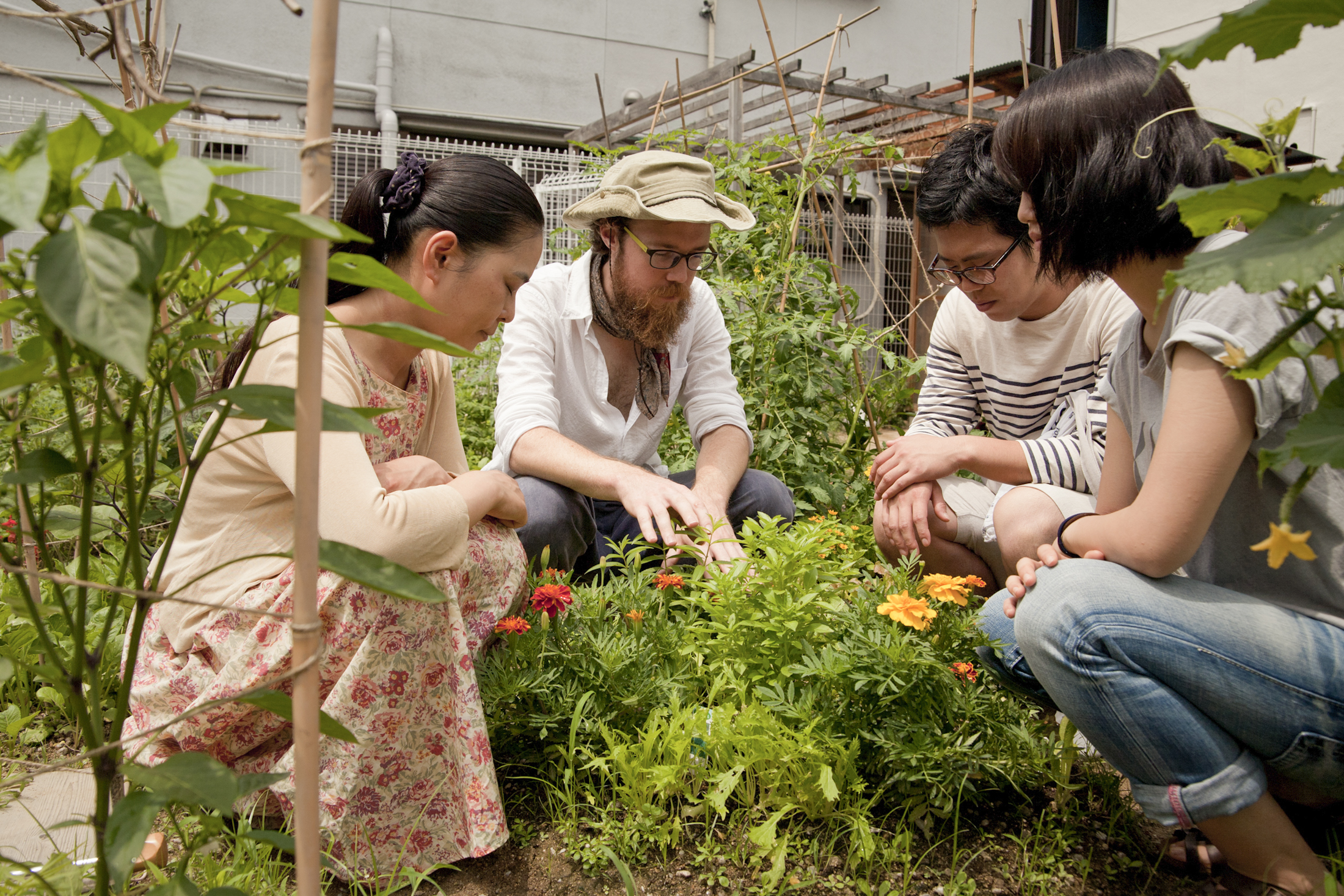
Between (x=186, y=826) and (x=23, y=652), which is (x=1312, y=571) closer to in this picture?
(x=186, y=826)

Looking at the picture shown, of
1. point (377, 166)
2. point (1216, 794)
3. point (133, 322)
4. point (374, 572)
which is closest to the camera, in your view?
point (133, 322)

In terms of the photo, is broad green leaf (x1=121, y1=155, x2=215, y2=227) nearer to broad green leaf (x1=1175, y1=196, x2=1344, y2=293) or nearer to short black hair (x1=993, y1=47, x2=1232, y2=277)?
broad green leaf (x1=1175, y1=196, x2=1344, y2=293)

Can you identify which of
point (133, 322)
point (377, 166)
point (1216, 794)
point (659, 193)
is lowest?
point (1216, 794)

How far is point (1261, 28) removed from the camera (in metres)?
0.71

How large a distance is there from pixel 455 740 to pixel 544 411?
1.09m

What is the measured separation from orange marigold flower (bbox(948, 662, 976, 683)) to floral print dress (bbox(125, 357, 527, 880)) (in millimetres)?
802

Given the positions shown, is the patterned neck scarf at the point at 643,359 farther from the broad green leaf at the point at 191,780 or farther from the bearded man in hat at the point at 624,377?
the broad green leaf at the point at 191,780

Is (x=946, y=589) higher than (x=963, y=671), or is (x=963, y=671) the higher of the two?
(x=946, y=589)

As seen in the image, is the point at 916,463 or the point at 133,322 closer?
the point at 133,322

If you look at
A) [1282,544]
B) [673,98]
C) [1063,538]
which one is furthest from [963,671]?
[673,98]

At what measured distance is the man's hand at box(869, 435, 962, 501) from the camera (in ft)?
7.38

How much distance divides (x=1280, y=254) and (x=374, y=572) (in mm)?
768

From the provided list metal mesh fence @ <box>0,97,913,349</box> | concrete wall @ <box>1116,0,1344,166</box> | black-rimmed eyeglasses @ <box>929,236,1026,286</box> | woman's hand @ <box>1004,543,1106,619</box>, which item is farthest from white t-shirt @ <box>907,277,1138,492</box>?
concrete wall @ <box>1116,0,1344,166</box>

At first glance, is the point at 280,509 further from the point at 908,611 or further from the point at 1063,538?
the point at 1063,538
